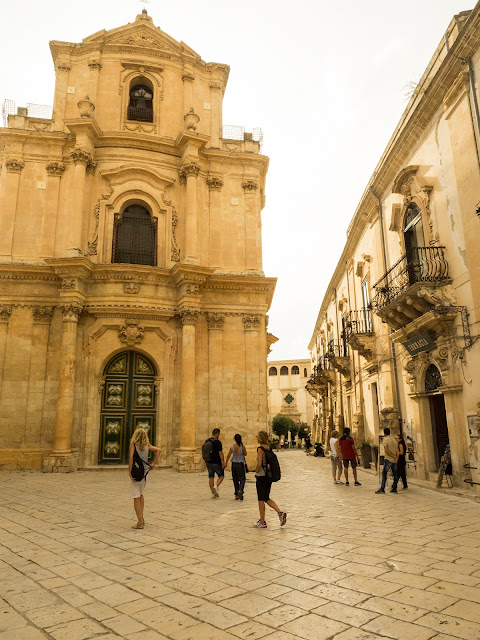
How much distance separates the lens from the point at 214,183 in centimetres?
1886

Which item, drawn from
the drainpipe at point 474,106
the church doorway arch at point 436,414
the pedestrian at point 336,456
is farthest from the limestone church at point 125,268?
the drainpipe at point 474,106

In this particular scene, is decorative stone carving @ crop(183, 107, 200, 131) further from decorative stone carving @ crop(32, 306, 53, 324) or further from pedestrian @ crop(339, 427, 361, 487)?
pedestrian @ crop(339, 427, 361, 487)

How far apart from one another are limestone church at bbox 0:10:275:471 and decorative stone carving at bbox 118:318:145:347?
0.04 metres

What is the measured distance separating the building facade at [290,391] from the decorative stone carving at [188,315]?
4679cm

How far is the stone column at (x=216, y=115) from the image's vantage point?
64.9 feet

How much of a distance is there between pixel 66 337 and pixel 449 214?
11.9 meters

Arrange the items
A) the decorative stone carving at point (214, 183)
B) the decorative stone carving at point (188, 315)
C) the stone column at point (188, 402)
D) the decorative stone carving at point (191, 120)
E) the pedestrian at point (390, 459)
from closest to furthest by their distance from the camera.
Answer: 1. the pedestrian at point (390, 459)
2. the stone column at point (188, 402)
3. the decorative stone carving at point (188, 315)
4. the decorative stone carving at point (191, 120)
5. the decorative stone carving at point (214, 183)

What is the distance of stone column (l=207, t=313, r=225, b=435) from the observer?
16516mm

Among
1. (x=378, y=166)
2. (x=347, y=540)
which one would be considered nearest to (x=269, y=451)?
(x=347, y=540)

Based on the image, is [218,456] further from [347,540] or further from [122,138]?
[122,138]

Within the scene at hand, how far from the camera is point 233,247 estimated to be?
18.4m

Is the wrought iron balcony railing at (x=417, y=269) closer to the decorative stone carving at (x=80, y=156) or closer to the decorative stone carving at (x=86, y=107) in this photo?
the decorative stone carving at (x=80, y=156)

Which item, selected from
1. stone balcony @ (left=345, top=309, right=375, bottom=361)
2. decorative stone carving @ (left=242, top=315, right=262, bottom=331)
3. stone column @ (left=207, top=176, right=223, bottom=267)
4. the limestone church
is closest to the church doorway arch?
stone balcony @ (left=345, top=309, right=375, bottom=361)

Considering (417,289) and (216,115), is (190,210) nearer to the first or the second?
(216,115)
